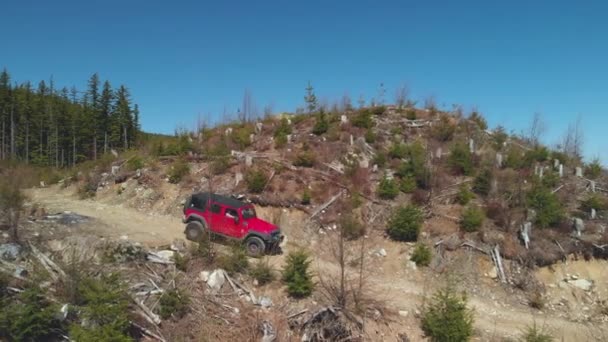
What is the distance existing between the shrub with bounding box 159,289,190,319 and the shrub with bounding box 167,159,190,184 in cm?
1104

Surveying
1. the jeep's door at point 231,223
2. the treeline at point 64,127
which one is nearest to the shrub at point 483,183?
the jeep's door at point 231,223

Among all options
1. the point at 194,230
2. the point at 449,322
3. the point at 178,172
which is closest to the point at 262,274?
the point at 194,230

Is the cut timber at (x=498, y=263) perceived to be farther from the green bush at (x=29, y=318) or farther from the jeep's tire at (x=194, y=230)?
the green bush at (x=29, y=318)

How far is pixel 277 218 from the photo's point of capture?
17.1 metres

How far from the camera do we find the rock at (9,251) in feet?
32.9

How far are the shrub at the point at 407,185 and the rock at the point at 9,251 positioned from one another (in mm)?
15520

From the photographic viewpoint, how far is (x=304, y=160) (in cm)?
2014

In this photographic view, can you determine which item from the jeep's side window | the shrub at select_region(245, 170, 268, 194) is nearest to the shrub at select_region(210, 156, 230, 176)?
the shrub at select_region(245, 170, 268, 194)

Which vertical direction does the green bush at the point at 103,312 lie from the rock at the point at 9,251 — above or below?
below

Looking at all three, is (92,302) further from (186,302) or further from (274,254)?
(274,254)

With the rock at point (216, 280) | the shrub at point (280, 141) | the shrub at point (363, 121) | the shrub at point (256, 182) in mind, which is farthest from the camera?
the shrub at point (363, 121)

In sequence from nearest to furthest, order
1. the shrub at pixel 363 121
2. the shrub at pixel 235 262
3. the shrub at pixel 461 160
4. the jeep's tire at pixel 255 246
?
the shrub at pixel 235 262 → the jeep's tire at pixel 255 246 → the shrub at pixel 461 160 → the shrub at pixel 363 121

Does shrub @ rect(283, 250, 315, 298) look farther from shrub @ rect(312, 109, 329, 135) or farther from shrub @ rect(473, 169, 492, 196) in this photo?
shrub @ rect(312, 109, 329, 135)

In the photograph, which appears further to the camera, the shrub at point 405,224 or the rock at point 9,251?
the shrub at point 405,224
